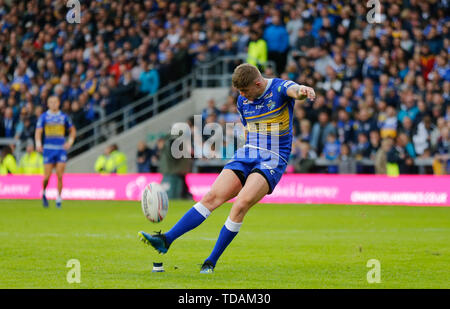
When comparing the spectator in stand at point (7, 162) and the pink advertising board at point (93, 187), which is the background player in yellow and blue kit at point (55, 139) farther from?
the spectator in stand at point (7, 162)

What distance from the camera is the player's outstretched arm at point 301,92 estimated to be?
818 cm

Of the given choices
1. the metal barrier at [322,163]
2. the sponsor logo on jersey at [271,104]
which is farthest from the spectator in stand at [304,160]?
the sponsor logo on jersey at [271,104]

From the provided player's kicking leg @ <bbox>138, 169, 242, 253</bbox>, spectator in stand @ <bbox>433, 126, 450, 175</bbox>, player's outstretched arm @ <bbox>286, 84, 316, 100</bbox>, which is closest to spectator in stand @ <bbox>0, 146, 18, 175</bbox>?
spectator in stand @ <bbox>433, 126, 450, 175</bbox>

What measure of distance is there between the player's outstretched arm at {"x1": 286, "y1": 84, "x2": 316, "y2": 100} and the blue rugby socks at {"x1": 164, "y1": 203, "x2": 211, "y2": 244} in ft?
4.67

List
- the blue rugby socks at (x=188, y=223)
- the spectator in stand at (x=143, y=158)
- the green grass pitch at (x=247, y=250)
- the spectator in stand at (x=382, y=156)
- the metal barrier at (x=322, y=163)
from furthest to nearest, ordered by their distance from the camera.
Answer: the spectator in stand at (x=143, y=158)
the metal barrier at (x=322, y=163)
the spectator in stand at (x=382, y=156)
the blue rugby socks at (x=188, y=223)
the green grass pitch at (x=247, y=250)

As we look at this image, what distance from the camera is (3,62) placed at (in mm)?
30516

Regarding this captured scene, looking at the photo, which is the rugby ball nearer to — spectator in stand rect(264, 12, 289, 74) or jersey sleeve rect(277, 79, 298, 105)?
jersey sleeve rect(277, 79, 298, 105)

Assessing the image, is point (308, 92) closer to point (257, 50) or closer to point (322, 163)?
point (322, 163)

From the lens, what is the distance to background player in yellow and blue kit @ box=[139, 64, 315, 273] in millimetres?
8570

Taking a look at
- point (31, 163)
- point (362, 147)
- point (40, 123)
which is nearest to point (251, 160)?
point (40, 123)

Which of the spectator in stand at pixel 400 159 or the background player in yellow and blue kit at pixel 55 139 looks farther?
the spectator in stand at pixel 400 159

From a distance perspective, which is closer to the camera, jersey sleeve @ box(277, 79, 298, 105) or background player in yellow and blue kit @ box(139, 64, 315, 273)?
background player in yellow and blue kit @ box(139, 64, 315, 273)

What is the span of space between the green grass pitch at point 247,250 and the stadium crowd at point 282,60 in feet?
11.4

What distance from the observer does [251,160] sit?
8.82 m
